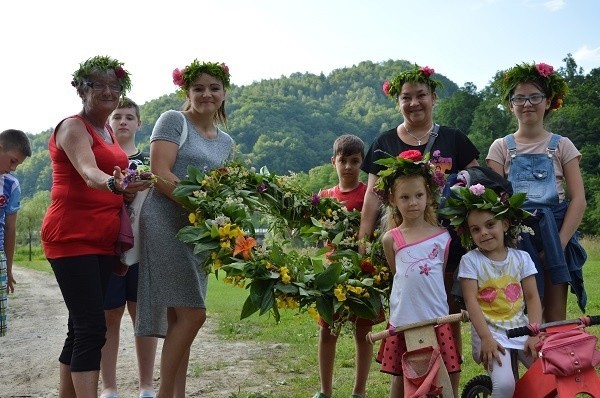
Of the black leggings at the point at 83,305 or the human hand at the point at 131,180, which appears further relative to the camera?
the black leggings at the point at 83,305

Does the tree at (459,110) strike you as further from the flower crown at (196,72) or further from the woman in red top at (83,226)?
the woman in red top at (83,226)

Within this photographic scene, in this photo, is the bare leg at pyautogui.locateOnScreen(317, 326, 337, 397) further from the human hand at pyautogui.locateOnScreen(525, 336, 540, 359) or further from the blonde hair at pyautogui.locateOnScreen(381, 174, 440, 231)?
the human hand at pyautogui.locateOnScreen(525, 336, 540, 359)

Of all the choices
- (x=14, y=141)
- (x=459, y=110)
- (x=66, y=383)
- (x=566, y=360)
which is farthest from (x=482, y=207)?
(x=459, y=110)

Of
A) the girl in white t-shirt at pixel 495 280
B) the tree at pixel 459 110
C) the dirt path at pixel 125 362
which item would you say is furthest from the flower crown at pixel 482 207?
Answer: the tree at pixel 459 110

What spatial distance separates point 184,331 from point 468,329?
5.95 meters

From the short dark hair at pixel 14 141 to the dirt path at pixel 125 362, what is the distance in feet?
7.27

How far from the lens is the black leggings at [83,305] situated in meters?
4.43

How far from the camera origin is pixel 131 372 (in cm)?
741

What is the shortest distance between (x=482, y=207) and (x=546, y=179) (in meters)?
0.74

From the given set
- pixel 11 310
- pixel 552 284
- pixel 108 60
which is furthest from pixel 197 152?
pixel 11 310

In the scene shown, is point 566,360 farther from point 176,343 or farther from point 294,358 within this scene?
point 294,358

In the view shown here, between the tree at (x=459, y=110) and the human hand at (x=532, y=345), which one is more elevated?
the tree at (x=459, y=110)

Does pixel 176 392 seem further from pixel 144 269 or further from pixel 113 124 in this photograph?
pixel 113 124

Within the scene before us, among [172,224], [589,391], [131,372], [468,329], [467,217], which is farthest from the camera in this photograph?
[468,329]
